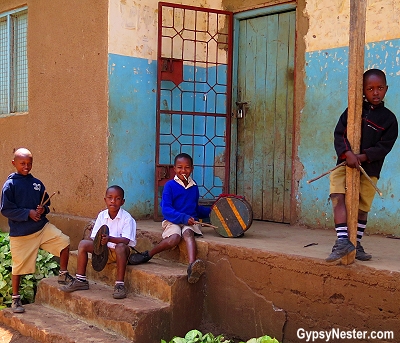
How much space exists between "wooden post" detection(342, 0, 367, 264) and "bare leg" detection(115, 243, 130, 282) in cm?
190

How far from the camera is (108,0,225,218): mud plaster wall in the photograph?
5.58m

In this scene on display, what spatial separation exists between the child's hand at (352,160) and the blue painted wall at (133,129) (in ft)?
9.41

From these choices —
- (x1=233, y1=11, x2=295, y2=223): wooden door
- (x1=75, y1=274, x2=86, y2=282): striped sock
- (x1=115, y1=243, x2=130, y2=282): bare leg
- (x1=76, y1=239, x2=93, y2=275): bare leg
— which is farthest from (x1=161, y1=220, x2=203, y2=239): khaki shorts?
(x1=233, y1=11, x2=295, y2=223): wooden door

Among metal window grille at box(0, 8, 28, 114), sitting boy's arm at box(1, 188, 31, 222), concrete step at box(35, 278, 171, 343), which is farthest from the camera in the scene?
metal window grille at box(0, 8, 28, 114)

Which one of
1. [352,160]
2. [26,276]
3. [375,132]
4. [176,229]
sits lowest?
[26,276]

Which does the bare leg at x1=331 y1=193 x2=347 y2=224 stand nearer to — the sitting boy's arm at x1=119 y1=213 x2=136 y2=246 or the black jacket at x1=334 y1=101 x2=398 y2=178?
the black jacket at x1=334 y1=101 x2=398 y2=178

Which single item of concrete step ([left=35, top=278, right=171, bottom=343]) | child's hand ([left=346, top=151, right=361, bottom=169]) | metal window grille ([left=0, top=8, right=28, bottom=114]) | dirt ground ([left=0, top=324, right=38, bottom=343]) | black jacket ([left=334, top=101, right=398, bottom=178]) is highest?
metal window grille ([left=0, top=8, right=28, bottom=114])

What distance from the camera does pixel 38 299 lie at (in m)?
4.89

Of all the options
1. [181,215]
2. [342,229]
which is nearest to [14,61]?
[181,215]

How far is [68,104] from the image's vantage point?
6.12m

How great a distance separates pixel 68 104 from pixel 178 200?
7.02 feet

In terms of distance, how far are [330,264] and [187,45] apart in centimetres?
332

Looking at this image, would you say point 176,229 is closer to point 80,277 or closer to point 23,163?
point 80,277

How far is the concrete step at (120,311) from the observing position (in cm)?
395
